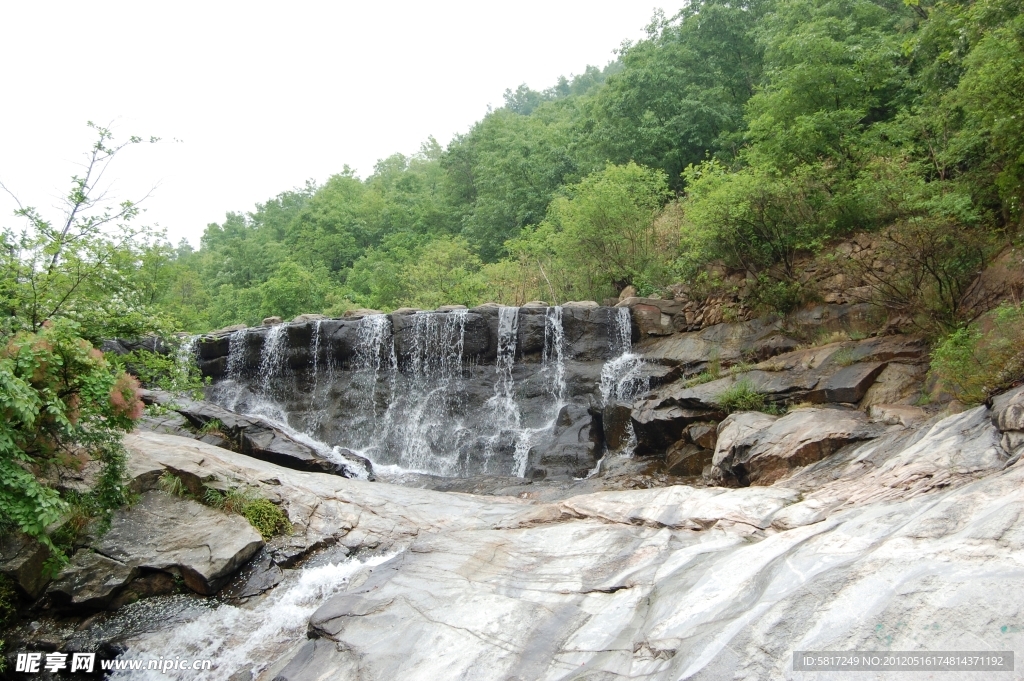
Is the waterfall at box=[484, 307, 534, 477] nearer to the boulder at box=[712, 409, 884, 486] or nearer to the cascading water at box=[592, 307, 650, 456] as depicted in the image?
the cascading water at box=[592, 307, 650, 456]

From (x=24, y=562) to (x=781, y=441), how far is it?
368 inches

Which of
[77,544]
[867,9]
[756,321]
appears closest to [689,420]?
[756,321]

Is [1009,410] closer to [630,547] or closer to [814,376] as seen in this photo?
[630,547]

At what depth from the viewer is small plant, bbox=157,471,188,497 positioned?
7699 millimetres

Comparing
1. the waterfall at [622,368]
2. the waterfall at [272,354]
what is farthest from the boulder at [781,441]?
the waterfall at [272,354]

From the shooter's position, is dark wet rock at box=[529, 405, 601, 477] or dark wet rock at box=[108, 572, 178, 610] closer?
dark wet rock at box=[108, 572, 178, 610]

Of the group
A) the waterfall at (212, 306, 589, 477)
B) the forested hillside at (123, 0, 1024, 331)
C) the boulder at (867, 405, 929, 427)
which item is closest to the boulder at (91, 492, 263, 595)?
the forested hillside at (123, 0, 1024, 331)

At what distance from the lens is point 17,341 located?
19.6 feet

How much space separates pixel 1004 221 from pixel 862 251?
238 cm

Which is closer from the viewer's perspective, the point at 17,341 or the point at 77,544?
the point at 17,341

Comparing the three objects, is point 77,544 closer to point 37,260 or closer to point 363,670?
point 37,260

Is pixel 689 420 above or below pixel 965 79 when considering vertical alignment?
below

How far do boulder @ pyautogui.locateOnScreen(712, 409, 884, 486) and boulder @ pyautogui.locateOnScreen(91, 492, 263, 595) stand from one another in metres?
6.80

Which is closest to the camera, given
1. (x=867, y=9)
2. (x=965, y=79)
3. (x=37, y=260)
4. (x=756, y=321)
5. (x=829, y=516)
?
(x=829, y=516)
